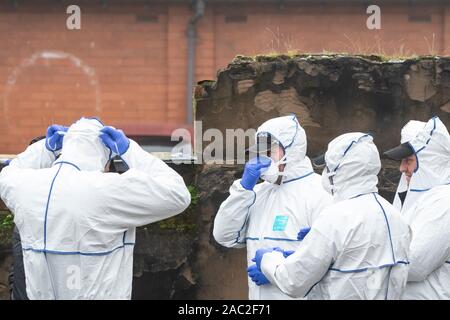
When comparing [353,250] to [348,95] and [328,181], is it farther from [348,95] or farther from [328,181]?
[348,95]

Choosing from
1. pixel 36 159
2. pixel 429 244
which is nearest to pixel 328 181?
pixel 429 244

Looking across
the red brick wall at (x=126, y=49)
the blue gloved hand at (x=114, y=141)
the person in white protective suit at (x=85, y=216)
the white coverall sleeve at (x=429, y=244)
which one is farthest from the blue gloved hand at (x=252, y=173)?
the red brick wall at (x=126, y=49)

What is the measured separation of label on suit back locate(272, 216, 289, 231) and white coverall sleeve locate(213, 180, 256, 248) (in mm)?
198

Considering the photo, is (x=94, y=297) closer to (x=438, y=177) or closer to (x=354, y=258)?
(x=354, y=258)

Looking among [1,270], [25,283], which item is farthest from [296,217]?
[1,270]

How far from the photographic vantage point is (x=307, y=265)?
4.46 meters

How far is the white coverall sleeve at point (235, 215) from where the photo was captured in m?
5.46

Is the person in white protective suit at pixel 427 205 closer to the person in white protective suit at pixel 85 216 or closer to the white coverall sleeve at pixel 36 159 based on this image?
the person in white protective suit at pixel 85 216

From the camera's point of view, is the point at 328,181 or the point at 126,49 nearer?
the point at 328,181

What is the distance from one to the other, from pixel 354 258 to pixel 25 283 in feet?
6.87

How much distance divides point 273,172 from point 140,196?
871 mm

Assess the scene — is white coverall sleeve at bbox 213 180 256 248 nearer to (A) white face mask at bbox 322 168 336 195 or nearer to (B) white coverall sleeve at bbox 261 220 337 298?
(A) white face mask at bbox 322 168 336 195

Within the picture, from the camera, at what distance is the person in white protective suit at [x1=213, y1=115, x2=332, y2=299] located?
5.38 m

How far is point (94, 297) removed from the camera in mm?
5078
